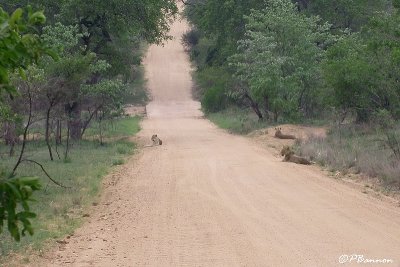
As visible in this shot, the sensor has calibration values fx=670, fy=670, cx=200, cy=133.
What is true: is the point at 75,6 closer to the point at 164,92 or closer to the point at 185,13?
the point at 185,13

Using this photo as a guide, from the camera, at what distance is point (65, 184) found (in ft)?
55.3

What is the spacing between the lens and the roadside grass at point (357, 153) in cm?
1659

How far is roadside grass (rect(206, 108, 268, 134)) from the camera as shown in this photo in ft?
115

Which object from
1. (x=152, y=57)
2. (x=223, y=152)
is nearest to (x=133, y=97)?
(x=152, y=57)

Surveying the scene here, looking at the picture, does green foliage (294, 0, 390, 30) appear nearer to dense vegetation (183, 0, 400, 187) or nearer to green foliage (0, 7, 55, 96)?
dense vegetation (183, 0, 400, 187)

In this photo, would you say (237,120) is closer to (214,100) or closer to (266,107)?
(266,107)

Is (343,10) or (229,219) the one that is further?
(343,10)

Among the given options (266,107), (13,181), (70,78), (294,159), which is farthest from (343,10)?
(13,181)

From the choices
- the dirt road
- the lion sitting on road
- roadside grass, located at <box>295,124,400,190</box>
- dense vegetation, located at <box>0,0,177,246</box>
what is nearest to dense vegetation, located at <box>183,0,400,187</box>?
roadside grass, located at <box>295,124,400,190</box>

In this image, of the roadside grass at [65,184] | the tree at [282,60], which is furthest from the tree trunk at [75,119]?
the tree at [282,60]

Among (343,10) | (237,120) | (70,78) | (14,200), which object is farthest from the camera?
(343,10)

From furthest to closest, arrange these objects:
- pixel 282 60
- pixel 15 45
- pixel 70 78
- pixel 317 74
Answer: pixel 317 74
pixel 282 60
pixel 70 78
pixel 15 45

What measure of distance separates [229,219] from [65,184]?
645 cm

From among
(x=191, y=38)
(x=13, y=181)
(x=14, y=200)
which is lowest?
(x=14, y=200)
